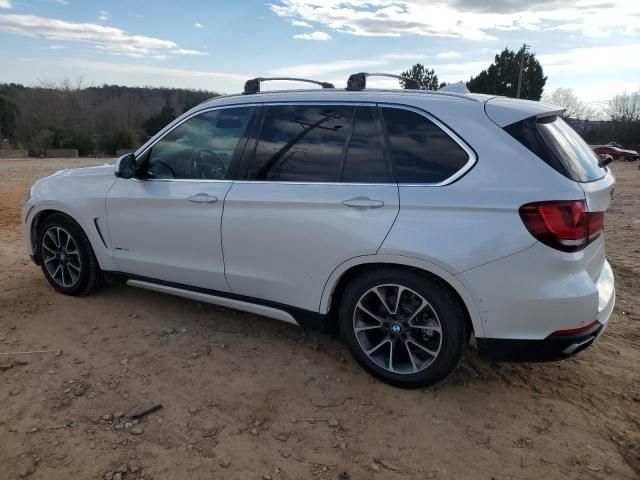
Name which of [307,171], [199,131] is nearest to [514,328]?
[307,171]

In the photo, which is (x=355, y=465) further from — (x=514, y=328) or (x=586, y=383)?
(x=586, y=383)

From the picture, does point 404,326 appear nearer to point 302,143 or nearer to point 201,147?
point 302,143

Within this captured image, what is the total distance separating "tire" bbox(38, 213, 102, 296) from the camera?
437cm

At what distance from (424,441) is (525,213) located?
1.33 metres

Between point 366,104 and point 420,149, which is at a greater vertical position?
point 366,104

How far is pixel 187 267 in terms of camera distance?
3.77 m

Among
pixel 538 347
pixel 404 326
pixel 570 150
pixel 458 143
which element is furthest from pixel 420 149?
pixel 538 347

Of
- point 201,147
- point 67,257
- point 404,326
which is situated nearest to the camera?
point 404,326

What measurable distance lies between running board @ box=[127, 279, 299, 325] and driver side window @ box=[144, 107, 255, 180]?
879 millimetres

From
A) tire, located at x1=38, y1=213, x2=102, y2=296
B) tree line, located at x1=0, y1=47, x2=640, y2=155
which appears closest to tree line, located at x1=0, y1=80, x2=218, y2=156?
tree line, located at x1=0, y1=47, x2=640, y2=155

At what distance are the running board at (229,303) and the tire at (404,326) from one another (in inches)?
17.3

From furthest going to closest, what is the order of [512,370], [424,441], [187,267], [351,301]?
[187,267] < [512,370] < [351,301] < [424,441]

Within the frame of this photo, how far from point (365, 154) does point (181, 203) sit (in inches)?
57.7

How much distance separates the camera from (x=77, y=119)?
4862cm
